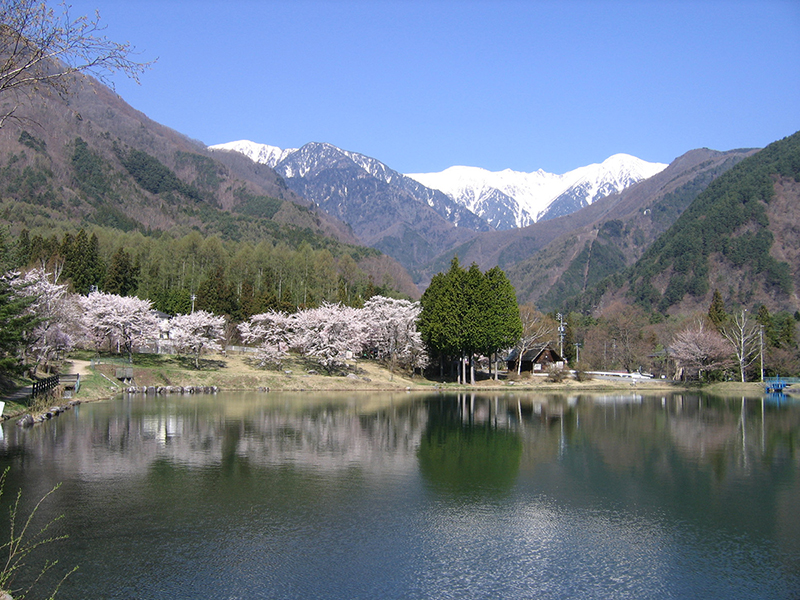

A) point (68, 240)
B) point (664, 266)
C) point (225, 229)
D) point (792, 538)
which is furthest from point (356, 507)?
point (664, 266)

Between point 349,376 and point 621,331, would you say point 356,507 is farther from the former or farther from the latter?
point 621,331

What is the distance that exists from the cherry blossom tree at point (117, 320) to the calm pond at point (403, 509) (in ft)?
78.3

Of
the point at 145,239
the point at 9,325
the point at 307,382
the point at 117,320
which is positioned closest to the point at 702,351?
the point at 307,382

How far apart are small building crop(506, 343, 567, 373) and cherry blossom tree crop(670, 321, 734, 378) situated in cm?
1259

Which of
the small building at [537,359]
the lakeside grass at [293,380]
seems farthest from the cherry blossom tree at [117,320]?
the small building at [537,359]

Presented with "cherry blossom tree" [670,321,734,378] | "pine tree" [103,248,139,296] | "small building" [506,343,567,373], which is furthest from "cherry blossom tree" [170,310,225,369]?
"cherry blossom tree" [670,321,734,378]

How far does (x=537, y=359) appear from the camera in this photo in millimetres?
70875

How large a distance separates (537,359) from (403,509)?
57612 millimetres

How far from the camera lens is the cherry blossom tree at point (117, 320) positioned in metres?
51.7

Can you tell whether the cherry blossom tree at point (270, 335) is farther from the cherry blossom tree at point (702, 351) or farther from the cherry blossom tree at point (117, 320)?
the cherry blossom tree at point (702, 351)

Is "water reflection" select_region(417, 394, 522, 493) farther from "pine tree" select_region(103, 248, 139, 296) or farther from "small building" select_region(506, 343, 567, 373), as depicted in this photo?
"pine tree" select_region(103, 248, 139, 296)

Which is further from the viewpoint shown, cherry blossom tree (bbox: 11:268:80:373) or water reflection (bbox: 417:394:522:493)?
cherry blossom tree (bbox: 11:268:80:373)

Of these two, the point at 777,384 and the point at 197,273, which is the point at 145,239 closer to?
the point at 197,273

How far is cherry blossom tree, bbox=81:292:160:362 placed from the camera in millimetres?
51688
